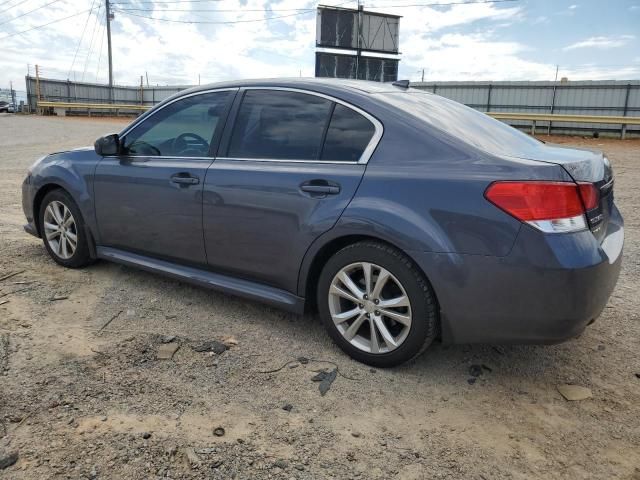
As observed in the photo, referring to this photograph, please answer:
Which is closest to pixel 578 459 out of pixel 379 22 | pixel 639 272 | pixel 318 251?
pixel 318 251

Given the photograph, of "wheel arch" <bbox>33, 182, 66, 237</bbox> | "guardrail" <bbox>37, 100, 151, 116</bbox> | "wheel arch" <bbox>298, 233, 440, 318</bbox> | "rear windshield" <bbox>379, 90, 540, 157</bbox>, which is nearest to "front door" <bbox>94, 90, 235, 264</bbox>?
"wheel arch" <bbox>33, 182, 66, 237</bbox>

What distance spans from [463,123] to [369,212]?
0.83 metres

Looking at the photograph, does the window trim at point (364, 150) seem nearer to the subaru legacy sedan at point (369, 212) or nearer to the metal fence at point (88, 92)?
the subaru legacy sedan at point (369, 212)

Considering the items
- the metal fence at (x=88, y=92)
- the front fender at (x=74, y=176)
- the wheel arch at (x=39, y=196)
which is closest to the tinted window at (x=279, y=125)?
the front fender at (x=74, y=176)

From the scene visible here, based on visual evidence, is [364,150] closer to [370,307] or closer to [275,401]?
[370,307]

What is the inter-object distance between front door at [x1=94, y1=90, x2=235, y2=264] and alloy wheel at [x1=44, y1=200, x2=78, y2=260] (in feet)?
1.30

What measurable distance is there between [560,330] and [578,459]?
583 millimetres

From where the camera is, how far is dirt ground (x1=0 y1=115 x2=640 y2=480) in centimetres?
231

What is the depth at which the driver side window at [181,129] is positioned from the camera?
378 centimetres

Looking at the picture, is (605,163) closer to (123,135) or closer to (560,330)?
(560,330)

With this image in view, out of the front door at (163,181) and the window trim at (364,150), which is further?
the front door at (163,181)

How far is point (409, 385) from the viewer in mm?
2951

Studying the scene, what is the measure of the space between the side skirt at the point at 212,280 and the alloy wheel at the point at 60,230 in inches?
13.6

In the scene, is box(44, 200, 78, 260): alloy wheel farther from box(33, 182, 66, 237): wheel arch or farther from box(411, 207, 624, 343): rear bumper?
box(411, 207, 624, 343): rear bumper
